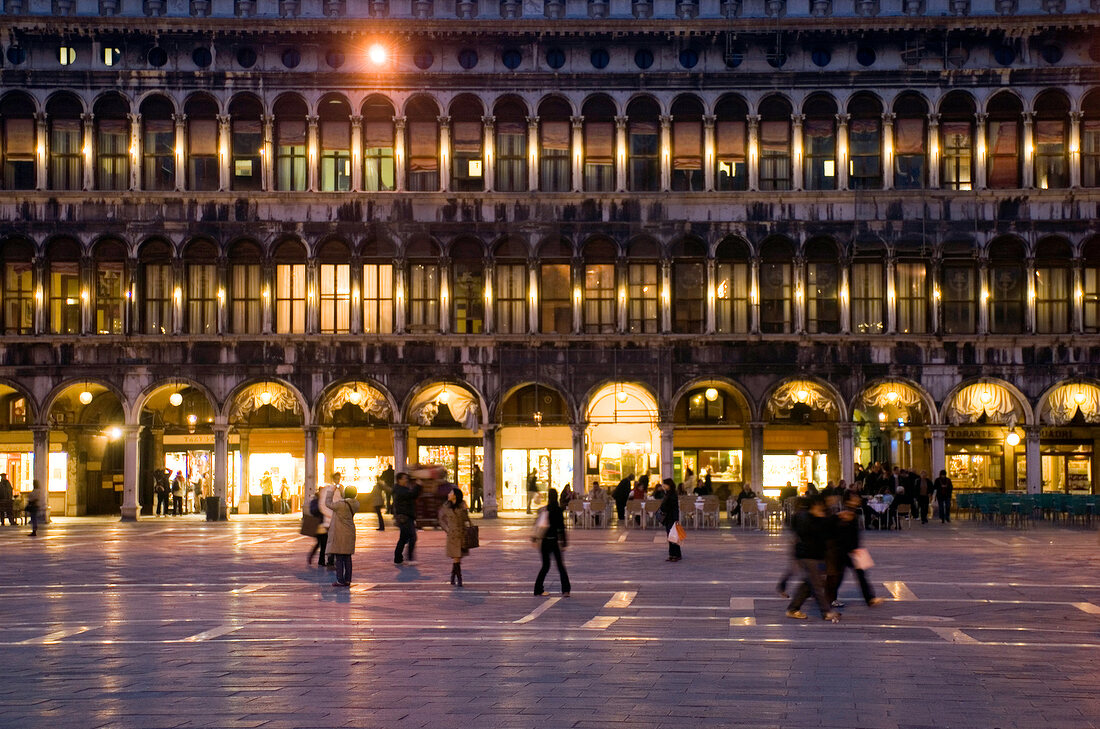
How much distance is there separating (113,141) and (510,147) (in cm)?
1272

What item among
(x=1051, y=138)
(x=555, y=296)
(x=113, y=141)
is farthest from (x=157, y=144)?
(x=1051, y=138)

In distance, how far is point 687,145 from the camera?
48.3 meters

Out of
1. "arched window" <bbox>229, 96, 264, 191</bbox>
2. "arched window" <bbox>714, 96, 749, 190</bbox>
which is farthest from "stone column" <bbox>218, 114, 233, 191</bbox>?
"arched window" <bbox>714, 96, 749, 190</bbox>

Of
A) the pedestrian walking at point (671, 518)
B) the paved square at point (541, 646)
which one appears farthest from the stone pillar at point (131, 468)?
the pedestrian walking at point (671, 518)

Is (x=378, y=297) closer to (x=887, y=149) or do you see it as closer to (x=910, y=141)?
(x=887, y=149)

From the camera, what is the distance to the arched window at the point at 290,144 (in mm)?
48312

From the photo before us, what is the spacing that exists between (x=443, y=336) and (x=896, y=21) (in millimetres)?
17403

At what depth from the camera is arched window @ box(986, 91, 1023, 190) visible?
4788 cm

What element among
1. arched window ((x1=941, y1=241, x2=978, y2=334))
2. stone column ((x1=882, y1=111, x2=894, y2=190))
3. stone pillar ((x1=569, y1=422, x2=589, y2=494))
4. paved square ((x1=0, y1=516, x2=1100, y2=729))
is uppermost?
stone column ((x1=882, y1=111, x2=894, y2=190))

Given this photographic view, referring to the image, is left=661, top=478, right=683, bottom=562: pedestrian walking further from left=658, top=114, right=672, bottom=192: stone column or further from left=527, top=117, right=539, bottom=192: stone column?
left=527, top=117, right=539, bottom=192: stone column

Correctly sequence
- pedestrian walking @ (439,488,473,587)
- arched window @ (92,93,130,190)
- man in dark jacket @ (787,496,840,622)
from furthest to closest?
arched window @ (92,93,130,190) < pedestrian walking @ (439,488,473,587) < man in dark jacket @ (787,496,840,622)

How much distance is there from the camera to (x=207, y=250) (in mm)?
48031

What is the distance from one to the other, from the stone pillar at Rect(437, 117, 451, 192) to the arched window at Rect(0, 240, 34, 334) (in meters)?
13.3

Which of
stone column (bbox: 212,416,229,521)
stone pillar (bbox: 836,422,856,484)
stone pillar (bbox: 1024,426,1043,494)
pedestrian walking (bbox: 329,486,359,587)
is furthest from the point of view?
stone column (bbox: 212,416,229,521)
